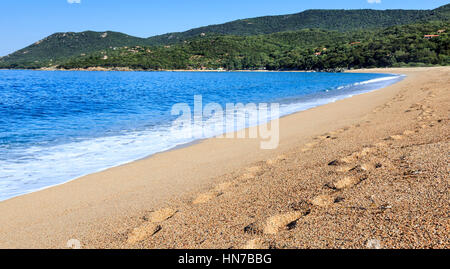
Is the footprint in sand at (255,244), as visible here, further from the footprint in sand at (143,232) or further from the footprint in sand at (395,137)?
the footprint in sand at (395,137)

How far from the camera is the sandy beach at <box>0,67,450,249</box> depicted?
2.49 meters

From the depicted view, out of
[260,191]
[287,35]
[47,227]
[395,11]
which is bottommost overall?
[47,227]

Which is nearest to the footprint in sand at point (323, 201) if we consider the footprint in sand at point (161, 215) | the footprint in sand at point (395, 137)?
the footprint in sand at point (161, 215)

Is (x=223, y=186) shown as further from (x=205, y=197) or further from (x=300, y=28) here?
(x=300, y=28)

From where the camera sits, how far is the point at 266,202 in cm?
342

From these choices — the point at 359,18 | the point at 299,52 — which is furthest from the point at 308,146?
the point at 359,18

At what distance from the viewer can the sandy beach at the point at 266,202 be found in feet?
8.18

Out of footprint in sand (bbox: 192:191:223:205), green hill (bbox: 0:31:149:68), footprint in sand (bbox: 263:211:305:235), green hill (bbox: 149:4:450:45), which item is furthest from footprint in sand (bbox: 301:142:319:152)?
green hill (bbox: 0:31:149:68)

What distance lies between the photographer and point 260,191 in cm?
381

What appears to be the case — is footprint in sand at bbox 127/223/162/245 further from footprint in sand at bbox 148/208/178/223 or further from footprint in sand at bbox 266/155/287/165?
footprint in sand at bbox 266/155/287/165
